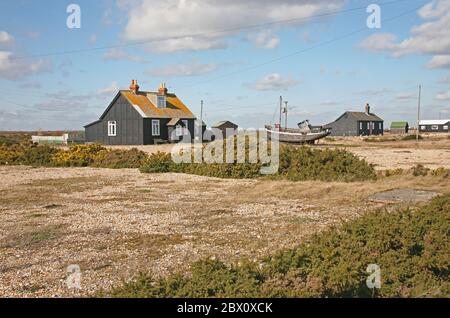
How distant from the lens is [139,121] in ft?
140

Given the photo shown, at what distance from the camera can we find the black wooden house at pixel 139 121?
140 ft

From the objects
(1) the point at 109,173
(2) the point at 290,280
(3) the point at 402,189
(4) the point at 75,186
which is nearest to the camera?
(2) the point at 290,280

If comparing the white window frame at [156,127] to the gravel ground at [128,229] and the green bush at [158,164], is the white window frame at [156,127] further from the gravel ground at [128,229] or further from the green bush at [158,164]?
the gravel ground at [128,229]

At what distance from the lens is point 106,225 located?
938 cm

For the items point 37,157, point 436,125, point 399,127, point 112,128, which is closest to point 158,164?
point 37,157

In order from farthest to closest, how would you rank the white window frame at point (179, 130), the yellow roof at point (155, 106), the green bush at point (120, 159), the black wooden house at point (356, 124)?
the black wooden house at point (356, 124) → the white window frame at point (179, 130) → the yellow roof at point (155, 106) → the green bush at point (120, 159)

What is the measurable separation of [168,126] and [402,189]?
33.2 metres

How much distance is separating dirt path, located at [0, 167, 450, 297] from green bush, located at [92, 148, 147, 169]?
6.81 meters

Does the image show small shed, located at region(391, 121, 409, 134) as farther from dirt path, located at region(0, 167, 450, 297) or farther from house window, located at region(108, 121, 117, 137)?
dirt path, located at region(0, 167, 450, 297)

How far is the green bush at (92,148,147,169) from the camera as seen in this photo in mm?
23906

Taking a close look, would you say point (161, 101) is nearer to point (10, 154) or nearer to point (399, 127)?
point (10, 154)

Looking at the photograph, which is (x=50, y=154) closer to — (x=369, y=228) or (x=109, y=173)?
(x=109, y=173)

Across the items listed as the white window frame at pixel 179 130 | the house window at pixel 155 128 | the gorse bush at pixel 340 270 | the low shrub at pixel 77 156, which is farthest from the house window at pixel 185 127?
the gorse bush at pixel 340 270
